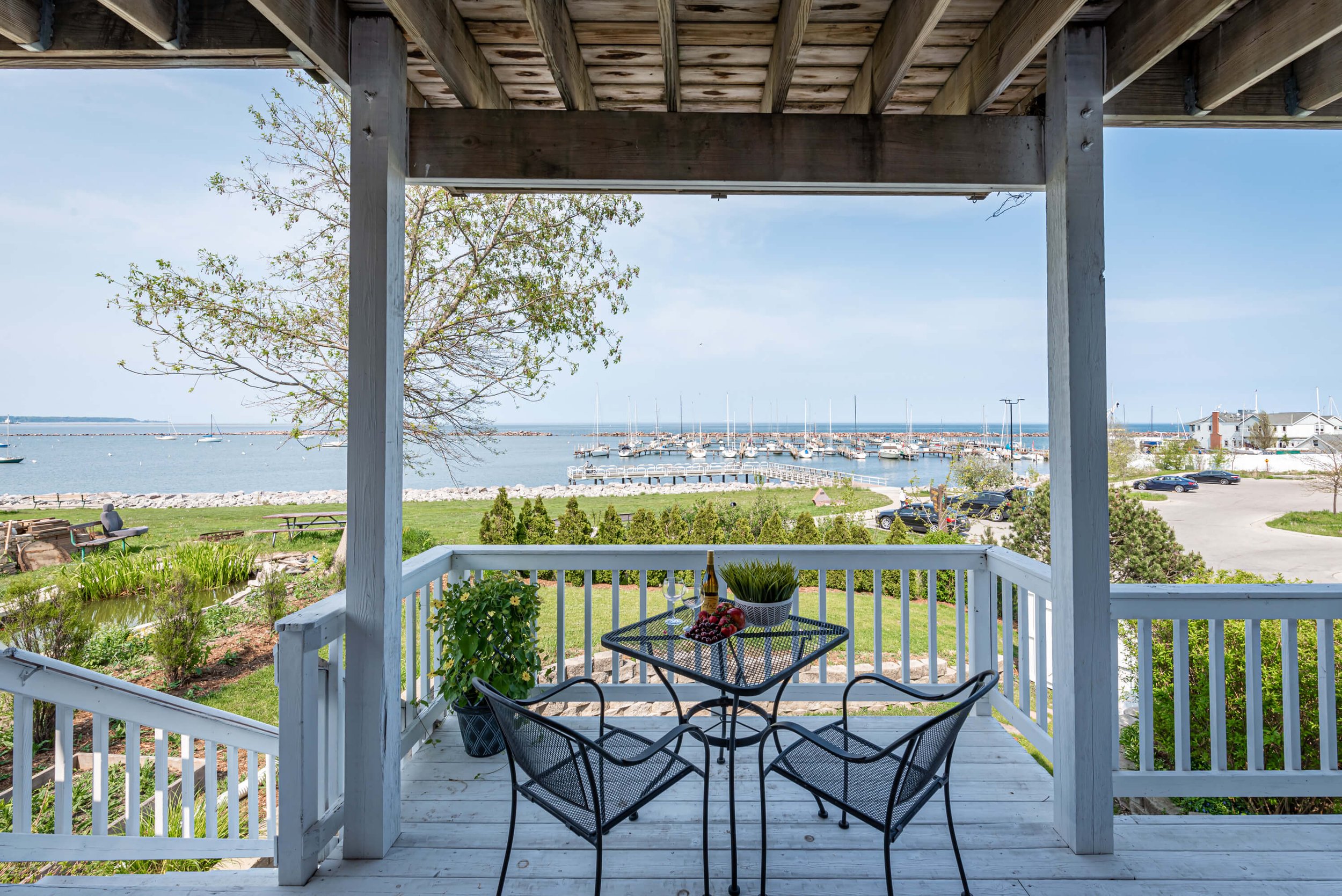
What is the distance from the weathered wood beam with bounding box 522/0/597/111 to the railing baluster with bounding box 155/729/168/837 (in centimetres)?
271

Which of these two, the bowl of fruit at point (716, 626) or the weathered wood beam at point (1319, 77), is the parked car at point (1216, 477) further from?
the bowl of fruit at point (716, 626)

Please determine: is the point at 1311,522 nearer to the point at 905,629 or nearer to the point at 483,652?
the point at 905,629

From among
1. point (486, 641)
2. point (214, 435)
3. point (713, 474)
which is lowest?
point (486, 641)

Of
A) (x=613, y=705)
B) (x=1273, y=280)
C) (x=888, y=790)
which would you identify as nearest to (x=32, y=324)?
(x=613, y=705)

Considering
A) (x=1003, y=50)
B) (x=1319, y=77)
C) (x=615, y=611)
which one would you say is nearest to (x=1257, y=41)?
(x=1319, y=77)

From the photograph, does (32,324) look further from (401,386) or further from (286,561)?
(401,386)

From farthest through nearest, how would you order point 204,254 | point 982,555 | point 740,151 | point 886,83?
point 204,254
point 982,555
point 740,151
point 886,83

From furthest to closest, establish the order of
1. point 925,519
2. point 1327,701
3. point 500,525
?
1. point 925,519
2. point 500,525
3. point 1327,701

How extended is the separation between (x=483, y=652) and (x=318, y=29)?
2.33 m

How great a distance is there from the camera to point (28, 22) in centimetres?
176

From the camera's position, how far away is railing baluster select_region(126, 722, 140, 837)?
210 cm

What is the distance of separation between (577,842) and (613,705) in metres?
2.40

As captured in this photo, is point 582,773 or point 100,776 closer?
point 582,773

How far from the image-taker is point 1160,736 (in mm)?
3594
